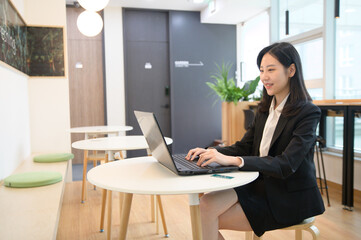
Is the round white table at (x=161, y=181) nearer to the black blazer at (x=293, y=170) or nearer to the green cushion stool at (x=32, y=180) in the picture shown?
the black blazer at (x=293, y=170)

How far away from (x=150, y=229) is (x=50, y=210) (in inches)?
44.8

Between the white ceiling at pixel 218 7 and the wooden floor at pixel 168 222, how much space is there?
3.12 m

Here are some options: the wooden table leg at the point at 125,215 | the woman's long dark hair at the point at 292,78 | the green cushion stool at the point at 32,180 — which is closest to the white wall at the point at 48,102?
the green cushion stool at the point at 32,180

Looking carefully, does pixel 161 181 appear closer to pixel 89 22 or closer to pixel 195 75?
pixel 89 22

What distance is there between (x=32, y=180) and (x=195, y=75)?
4698 mm

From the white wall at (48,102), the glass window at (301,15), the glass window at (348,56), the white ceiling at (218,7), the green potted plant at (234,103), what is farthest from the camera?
the white ceiling at (218,7)

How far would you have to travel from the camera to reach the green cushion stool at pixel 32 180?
2162mm

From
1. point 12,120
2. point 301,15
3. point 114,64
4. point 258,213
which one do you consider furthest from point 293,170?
point 114,64

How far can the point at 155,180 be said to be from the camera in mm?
1152

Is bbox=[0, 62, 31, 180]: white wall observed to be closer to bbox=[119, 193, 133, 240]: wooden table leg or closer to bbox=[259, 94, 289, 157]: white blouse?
bbox=[119, 193, 133, 240]: wooden table leg

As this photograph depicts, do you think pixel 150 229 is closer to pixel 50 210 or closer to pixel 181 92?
pixel 50 210

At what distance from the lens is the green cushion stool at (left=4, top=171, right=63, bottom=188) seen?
7.09 ft

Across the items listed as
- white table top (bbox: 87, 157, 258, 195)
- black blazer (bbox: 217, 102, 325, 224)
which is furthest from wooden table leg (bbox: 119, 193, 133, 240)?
black blazer (bbox: 217, 102, 325, 224)

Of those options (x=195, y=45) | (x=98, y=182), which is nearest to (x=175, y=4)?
(x=195, y=45)
